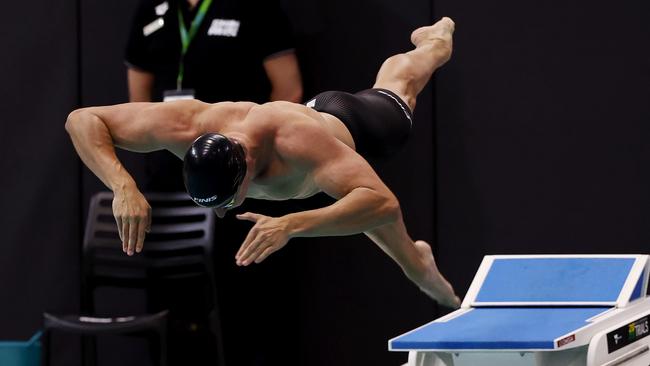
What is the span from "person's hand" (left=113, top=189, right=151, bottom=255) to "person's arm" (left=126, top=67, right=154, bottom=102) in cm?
218

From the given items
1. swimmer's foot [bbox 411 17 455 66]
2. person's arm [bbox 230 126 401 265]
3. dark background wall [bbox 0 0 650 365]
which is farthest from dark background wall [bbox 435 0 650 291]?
person's arm [bbox 230 126 401 265]

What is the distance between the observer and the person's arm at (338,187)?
385 centimetres

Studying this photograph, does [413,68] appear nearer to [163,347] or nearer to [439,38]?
[439,38]

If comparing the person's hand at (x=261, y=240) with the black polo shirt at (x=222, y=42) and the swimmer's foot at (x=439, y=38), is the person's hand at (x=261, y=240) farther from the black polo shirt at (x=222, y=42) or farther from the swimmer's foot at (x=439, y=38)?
the black polo shirt at (x=222, y=42)

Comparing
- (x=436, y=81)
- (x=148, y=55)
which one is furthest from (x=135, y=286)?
(x=436, y=81)

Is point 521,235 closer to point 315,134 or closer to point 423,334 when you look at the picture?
point 423,334

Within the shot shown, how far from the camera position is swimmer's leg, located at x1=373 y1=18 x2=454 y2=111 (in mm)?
5246

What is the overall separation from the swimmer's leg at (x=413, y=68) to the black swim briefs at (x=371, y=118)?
0.24 metres

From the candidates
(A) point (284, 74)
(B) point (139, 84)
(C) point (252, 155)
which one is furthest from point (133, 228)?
(B) point (139, 84)

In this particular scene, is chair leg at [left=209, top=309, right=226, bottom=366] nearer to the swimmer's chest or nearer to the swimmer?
the swimmer

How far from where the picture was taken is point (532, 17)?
249 inches

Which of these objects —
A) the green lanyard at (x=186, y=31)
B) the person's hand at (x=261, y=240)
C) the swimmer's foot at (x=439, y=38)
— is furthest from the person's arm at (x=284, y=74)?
the person's hand at (x=261, y=240)

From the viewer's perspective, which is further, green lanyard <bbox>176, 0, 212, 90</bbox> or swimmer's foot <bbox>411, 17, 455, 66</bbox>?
green lanyard <bbox>176, 0, 212, 90</bbox>

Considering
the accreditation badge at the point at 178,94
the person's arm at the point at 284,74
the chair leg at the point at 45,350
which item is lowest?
the chair leg at the point at 45,350
